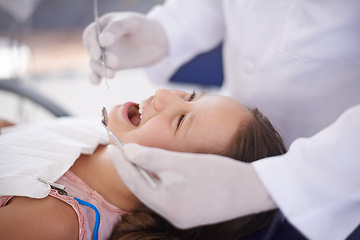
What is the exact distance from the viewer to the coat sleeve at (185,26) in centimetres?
113

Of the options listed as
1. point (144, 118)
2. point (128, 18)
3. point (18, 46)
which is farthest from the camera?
point (18, 46)

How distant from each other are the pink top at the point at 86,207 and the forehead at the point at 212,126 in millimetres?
262

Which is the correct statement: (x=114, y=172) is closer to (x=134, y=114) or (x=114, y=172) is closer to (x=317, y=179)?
(x=134, y=114)

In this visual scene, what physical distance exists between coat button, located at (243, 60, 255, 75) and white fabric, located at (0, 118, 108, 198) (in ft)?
1.47

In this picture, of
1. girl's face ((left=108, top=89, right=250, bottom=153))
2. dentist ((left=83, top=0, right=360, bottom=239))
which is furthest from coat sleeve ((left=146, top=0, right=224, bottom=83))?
girl's face ((left=108, top=89, right=250, bottom=153))

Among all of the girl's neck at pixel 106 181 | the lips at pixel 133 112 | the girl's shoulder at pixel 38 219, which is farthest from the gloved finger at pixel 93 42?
the girl's shoulder at pixel 38 219

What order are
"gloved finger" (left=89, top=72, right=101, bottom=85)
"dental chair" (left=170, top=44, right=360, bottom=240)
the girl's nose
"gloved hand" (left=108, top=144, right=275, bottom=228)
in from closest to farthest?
"gloved hand" (left=108, top=144, right=275, bottom=228), the girl's nose, "gloved finger" (left=89, top=72, right=101, bottom=85), "dental chair" (left=170, top=44, right=360, bottom=240)

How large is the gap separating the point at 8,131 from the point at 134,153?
2.02 ft

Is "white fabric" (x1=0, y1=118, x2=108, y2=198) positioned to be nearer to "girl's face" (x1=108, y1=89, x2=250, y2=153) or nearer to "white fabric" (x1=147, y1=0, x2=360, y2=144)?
"girl's face" (x1=108, y1=89, x2=250, y2=153)

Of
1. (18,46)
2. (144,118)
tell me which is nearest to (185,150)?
(144,118)

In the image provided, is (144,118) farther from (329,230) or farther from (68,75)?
(68,75)

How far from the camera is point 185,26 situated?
3.73 ft

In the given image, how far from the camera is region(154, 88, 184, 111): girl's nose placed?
2.58ft

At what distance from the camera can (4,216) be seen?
2.22ft
